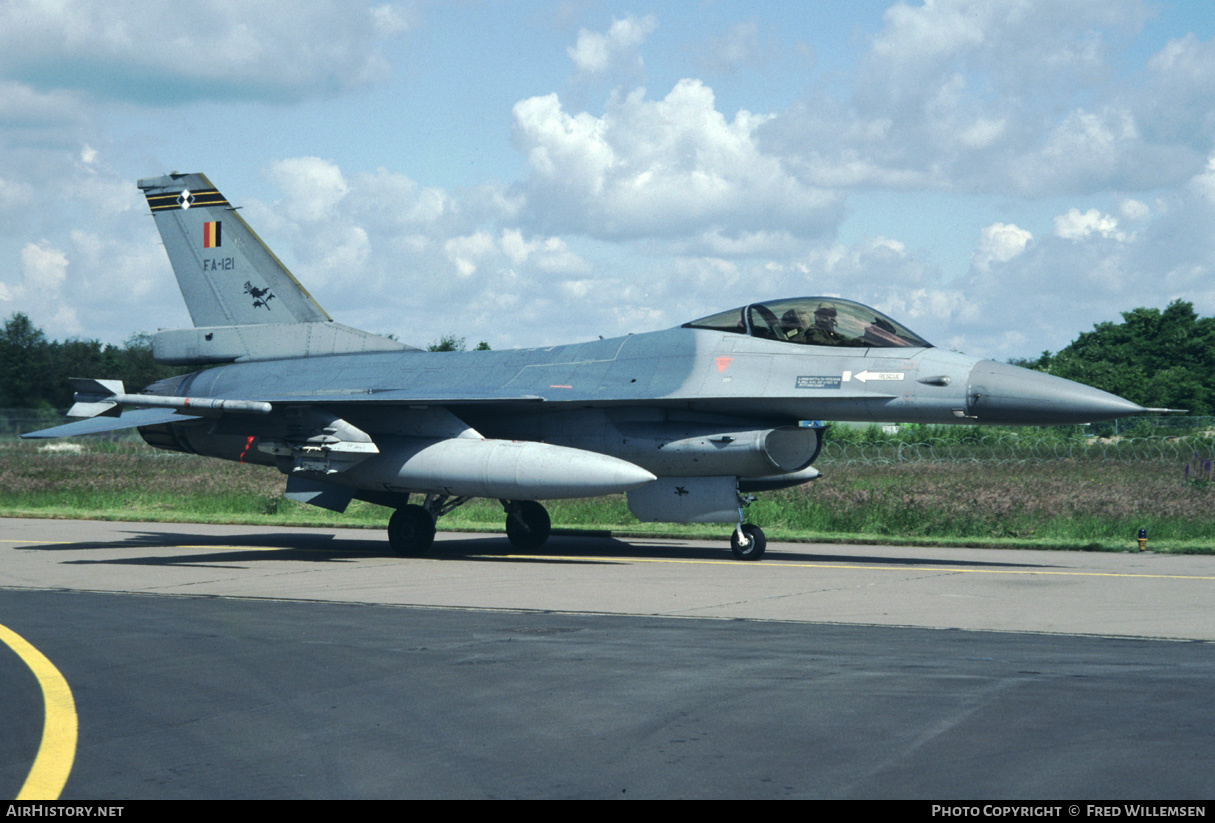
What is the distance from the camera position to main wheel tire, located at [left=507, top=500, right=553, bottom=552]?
17109mm

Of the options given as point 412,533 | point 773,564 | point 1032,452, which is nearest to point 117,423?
point 412,533

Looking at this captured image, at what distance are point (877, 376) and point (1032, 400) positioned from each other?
1.82 metres

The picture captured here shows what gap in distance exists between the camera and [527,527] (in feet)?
56.2

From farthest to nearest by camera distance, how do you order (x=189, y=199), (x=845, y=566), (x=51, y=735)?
(x=189, y=199) → (x=845, y=566) → (x=51, y=735)

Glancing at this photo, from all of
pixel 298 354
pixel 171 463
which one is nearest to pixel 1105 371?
pixel 171 463

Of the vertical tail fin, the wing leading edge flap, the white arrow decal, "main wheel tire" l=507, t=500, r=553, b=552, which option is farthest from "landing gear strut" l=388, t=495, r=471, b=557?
the white arrow decal

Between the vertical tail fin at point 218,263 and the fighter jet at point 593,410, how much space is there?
96 cm

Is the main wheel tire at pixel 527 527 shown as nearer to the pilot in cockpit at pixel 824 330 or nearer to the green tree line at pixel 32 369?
the pilot in cockpit at pixel 824 330

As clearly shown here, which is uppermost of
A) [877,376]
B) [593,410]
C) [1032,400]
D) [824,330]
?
[824,330]

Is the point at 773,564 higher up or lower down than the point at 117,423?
lower down

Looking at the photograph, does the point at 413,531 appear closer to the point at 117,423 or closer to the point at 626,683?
the point at 117,423

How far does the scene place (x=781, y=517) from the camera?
67.6 ft

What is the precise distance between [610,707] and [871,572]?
781cm

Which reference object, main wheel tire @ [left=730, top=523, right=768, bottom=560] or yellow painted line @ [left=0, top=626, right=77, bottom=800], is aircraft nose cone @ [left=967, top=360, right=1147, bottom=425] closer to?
main wheel tire @ [left=730, top=523, right=768, bottom=560]
